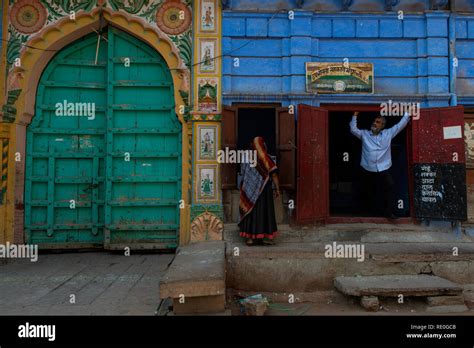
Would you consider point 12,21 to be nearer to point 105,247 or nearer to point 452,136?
point 105,247

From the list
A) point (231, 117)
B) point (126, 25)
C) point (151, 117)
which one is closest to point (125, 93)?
point (151, 117)

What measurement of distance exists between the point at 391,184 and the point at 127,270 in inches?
177

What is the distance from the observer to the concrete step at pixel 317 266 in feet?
16.4

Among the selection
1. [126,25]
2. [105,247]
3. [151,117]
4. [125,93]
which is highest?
[126,25]

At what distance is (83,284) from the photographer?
190 inches

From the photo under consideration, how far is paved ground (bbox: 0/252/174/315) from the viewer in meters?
4.04

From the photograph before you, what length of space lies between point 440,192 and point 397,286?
83.4 inches

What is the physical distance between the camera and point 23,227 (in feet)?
20.6

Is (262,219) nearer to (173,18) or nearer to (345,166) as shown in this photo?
(173,18)

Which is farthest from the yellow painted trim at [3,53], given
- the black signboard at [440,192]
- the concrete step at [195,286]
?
the black signboard at [440,192]

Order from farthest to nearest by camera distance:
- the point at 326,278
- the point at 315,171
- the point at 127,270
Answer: the point at 315,171, the point at 127,270, the point at 326,278

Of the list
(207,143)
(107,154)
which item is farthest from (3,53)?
(207,143)

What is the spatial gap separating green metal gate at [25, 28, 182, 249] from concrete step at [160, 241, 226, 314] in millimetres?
2136

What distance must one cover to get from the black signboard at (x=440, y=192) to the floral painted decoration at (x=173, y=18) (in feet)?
14.9
